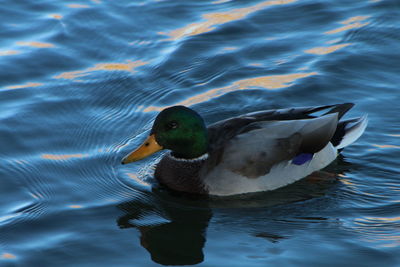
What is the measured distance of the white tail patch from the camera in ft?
27.9

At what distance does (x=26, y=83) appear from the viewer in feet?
33.1

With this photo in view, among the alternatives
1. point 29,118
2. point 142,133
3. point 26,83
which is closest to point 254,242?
point 142,133

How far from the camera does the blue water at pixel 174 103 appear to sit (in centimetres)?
696

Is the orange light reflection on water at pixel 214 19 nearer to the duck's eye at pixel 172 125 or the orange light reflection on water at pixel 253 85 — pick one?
the orange light reflection on water at pixel 253 85

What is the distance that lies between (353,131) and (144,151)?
7.66 ft

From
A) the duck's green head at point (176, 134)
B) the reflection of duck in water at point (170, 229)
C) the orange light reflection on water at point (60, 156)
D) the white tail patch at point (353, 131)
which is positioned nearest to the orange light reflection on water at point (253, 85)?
the orange light reflection on water at point (60, 156)

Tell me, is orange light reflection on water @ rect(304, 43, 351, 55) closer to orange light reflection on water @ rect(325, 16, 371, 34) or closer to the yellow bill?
orange light reflection on water @ rect(325, 16, 371, 34)

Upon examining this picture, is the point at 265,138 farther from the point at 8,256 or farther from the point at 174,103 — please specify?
the point at 8,256

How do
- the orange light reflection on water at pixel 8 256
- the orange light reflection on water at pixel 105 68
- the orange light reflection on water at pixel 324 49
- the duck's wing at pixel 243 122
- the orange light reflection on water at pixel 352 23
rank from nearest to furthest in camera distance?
the orange light reflection on water at pixel 8 256, the duck's wing at pixel 243 122, the orange light reflection on water at pixel 105 68, the orange light reflection on water at pixel 324 49, the orange light reflection on water at pixel 352 23

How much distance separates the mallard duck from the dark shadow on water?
12 centimetres

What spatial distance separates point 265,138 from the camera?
797 centimetres

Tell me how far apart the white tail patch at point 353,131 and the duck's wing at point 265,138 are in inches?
8.2

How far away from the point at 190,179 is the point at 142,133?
4.16 feet

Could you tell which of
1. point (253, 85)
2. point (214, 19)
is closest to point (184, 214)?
point (253, 85)
